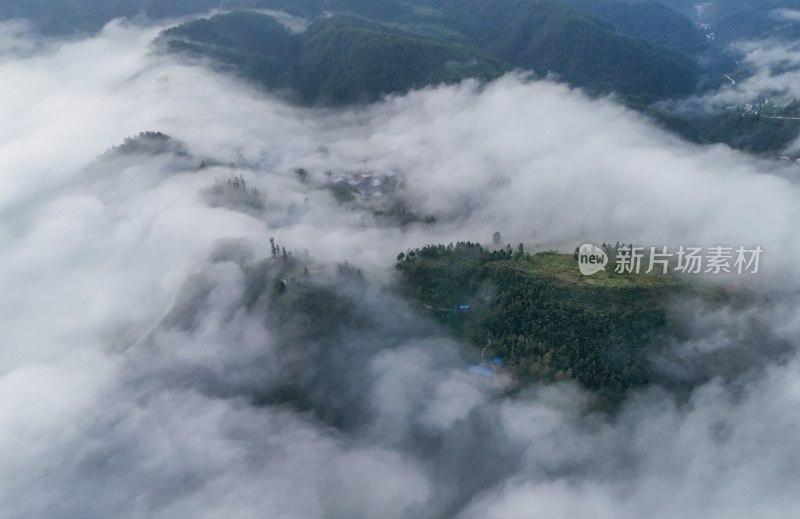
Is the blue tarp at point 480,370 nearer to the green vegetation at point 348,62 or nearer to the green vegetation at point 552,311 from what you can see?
the green vegetation at point 552,311

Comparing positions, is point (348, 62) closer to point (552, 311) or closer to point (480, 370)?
point (552, 311)

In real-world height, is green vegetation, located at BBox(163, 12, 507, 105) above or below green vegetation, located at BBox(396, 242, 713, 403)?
above

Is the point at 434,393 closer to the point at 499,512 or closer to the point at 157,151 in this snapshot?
the point at 499,512

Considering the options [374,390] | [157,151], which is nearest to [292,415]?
[374,390]

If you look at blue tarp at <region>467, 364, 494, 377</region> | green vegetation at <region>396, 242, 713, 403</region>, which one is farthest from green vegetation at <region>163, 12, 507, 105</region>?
blue tarp at <region>467, 364, 494, 377</region>

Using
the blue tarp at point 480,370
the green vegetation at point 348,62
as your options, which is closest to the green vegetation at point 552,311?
the blue tarp at point 480,370

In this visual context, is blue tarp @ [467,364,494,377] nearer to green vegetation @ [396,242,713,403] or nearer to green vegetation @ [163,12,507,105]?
green vegetation @ [396,242,713,403]
